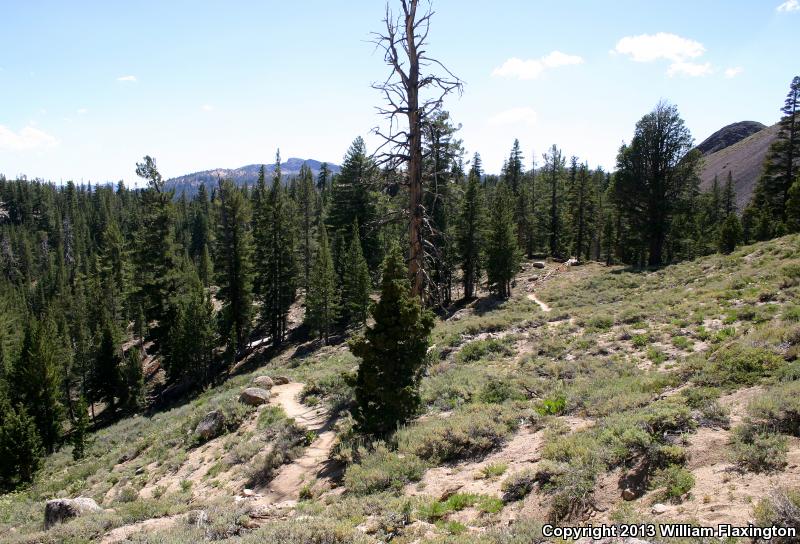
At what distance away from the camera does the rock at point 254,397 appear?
58.3 feet

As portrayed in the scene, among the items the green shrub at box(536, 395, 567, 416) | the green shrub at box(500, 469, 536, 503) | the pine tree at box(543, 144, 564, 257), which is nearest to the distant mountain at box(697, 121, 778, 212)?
the pine tree at box(543, 144, 564, 257)

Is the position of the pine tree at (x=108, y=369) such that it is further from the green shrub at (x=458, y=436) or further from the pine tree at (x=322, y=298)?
the green shrub at (x=458, y=436)

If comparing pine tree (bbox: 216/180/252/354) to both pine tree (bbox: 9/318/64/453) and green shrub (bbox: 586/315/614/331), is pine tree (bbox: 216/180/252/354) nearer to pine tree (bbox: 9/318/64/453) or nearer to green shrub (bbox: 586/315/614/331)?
pine tree (bbox: 9/318/64/453)

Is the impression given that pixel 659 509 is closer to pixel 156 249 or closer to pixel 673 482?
pixel 673 482

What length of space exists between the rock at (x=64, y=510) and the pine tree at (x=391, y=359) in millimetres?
7474

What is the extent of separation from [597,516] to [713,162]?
564 ft

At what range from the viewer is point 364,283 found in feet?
128

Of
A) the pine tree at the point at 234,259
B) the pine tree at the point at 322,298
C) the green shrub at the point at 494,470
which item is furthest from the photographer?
the pine tree at the point at 234,259

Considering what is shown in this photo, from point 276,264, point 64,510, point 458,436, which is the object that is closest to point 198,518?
point 64,510

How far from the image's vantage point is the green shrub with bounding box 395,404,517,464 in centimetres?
945

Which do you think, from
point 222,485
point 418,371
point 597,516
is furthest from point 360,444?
point 597,516

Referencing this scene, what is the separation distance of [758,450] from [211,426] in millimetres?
16083

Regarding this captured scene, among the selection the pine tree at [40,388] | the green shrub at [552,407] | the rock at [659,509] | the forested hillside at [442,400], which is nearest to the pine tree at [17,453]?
the forested hillside at [442,400]

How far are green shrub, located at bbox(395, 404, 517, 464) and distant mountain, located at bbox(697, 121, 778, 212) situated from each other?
104489 millimetres
